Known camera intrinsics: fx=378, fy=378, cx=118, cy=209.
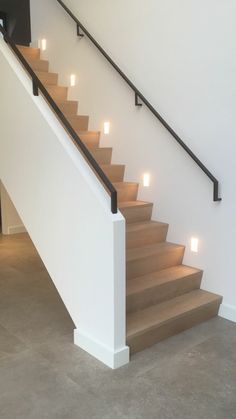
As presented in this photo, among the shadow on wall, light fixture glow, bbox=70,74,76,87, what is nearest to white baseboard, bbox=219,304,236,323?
light fixture glow, bbox=70,74,76,87

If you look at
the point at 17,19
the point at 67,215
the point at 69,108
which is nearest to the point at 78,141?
the point at 67,215

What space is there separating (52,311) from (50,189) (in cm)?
125

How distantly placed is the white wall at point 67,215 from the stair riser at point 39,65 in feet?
5.07

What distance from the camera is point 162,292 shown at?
3264 millimetres

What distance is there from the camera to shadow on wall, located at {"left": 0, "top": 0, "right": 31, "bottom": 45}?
6363 mm

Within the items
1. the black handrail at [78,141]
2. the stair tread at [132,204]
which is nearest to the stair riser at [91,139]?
the stair tread at [132,204]

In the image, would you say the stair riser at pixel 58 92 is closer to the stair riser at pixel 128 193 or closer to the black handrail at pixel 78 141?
the black handrail at pixel 78 141

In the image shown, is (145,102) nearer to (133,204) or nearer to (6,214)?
(133,204)

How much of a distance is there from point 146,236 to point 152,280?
1.78 ft

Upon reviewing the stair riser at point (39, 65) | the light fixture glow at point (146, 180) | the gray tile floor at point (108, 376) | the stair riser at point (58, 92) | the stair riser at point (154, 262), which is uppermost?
the stair riser at point (39, 65)

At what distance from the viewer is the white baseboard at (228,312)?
3.33 metres

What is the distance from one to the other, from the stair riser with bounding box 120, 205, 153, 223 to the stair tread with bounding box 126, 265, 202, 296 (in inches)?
24.4

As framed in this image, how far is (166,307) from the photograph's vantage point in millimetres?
3178

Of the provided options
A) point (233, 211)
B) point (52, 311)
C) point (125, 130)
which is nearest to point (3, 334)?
point (52, 311)
